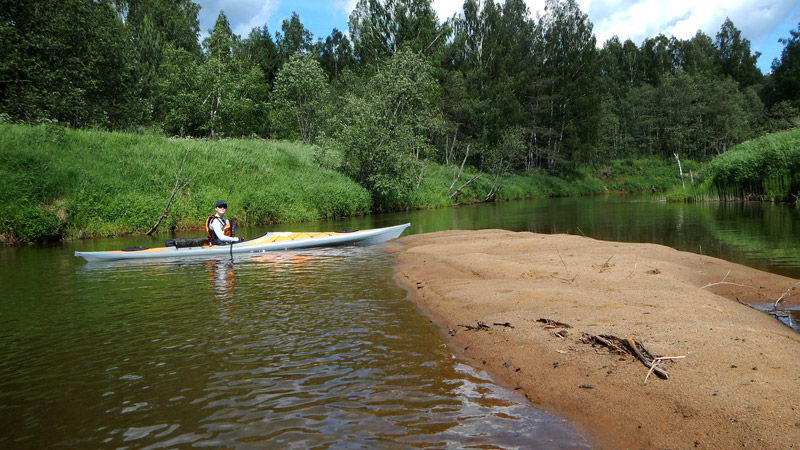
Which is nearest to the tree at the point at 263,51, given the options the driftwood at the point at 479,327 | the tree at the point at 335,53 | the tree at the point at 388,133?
the tree at the point at 335,53

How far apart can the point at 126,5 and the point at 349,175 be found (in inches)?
1288

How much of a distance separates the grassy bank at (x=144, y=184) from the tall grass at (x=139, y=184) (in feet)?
0.12

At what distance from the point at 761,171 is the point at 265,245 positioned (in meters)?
21.4

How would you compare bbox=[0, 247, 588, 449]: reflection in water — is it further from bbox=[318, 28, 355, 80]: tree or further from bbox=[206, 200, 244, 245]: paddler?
bbox=[318, 28, 355, 80]: tree

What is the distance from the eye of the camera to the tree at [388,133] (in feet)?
90.3

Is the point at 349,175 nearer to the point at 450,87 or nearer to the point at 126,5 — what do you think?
the point at 450,87

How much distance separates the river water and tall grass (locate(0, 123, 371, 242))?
8708mm

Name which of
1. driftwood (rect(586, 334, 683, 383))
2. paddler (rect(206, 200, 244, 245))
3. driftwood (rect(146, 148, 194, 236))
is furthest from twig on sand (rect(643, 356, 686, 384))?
driftwood (rect(146, 148, 194, 236))

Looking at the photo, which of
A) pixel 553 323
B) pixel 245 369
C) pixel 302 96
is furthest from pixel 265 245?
pixel 302 96

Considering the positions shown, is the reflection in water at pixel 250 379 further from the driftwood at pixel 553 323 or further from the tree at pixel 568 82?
the tree at pixel 568 82

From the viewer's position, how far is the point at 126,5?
46.7m

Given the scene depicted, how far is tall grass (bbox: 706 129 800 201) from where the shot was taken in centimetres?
2127

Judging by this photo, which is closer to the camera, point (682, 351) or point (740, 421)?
point (740, 421)

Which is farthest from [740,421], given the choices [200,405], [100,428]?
[100,428]
